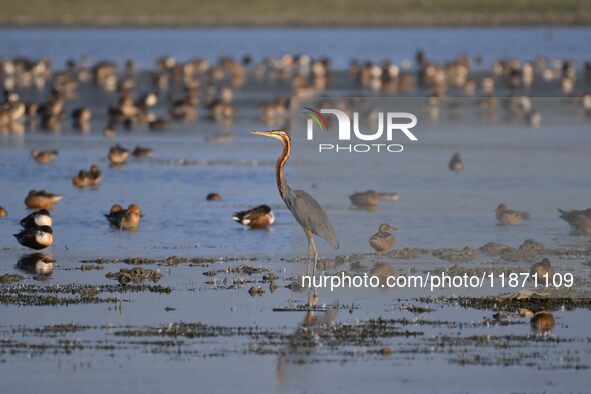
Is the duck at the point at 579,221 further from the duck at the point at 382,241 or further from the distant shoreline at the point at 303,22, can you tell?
the distant shoreline at the point at 303,22

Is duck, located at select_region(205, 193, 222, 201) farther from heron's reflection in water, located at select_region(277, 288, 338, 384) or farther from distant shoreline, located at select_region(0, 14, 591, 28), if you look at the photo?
distant shoreline, located at select_region(0, 14, 591, 28)

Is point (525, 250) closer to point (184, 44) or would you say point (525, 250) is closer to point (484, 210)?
point (484, 210)

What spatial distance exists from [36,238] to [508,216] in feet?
21.1

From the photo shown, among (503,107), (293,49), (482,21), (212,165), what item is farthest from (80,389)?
(482,21)

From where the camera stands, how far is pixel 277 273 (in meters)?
15.0

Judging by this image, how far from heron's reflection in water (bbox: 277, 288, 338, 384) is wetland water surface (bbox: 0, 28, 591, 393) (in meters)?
0.03

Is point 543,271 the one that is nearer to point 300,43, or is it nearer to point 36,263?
point 36,263

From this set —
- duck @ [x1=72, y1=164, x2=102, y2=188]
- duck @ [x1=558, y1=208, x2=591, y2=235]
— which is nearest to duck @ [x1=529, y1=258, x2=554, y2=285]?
duck @ [x1=558, y1=208, x2=591, y2=235]

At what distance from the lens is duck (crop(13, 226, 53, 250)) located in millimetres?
16312

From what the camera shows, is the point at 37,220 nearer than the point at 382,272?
No

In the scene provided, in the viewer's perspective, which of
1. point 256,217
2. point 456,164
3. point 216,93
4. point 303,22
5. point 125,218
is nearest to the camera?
point 125,218

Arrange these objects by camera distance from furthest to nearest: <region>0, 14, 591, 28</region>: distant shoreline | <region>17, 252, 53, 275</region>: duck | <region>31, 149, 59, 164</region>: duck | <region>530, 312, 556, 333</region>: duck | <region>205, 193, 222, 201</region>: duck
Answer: <region>0, 14, 591, 28</region>: distant shoreline
<region>31, 149, 59, 164</region>: duck
<region>205, 193, 222, 201</region>: duck
<region>17, 252, 53, 275</region>: duck
<region>530, 312, 556, 333</region>: duck

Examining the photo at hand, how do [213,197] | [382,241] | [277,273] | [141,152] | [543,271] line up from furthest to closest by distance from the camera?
[141,152], [213,197], [382,241], [277,273], [543,271]

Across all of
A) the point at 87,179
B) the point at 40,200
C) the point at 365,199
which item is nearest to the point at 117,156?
the point at 87,179
